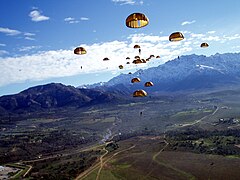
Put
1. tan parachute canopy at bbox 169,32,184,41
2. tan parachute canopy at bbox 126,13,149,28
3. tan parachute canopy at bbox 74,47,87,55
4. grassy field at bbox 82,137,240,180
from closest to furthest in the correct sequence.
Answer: tan parachute canopy at bbox 126,13,149,28, tan parachute canopy at bbox 169,32,184,41, tan parachute canopy at bbox 74,47,87,55, grassy field at bbox 82,137,240,180

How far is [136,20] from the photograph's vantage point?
3481 cm

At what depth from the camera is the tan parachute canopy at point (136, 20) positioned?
1366 inches

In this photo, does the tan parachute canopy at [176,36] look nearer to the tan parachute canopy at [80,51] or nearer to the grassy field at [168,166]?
the tan parachute canopy at [80,51]

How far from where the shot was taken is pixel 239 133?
103875 mm

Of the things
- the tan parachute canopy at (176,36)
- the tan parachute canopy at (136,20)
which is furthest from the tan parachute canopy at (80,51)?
the tan parachute canopy at (136,20)

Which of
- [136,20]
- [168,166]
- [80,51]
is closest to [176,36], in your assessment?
[136,20]

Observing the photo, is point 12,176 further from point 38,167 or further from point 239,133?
point 239,133

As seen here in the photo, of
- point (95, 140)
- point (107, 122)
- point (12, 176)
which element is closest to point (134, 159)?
point (12, 176)

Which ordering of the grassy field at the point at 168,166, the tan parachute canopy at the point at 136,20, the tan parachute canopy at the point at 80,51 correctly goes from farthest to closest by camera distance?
1. the grassy field at the point at 168,166
2. the tan parachute canopy at the point at 80,51
3. the tan parachute canopy at the point at 136,20

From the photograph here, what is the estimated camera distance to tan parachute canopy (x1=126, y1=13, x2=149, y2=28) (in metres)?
34.7

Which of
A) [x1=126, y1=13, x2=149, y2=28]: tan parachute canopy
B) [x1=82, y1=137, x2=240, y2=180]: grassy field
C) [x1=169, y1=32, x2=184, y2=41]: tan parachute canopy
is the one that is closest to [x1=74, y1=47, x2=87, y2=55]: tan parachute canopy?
[x1=169, y1=32, x2=184, y2=41]: tan parachute canopy

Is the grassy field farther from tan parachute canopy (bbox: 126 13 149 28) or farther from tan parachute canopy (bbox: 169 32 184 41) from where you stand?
tan parachute canopy (bbox: 126 13 149 28)

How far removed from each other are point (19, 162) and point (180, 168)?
184 ft

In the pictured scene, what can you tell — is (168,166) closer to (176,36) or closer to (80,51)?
(80,51)
